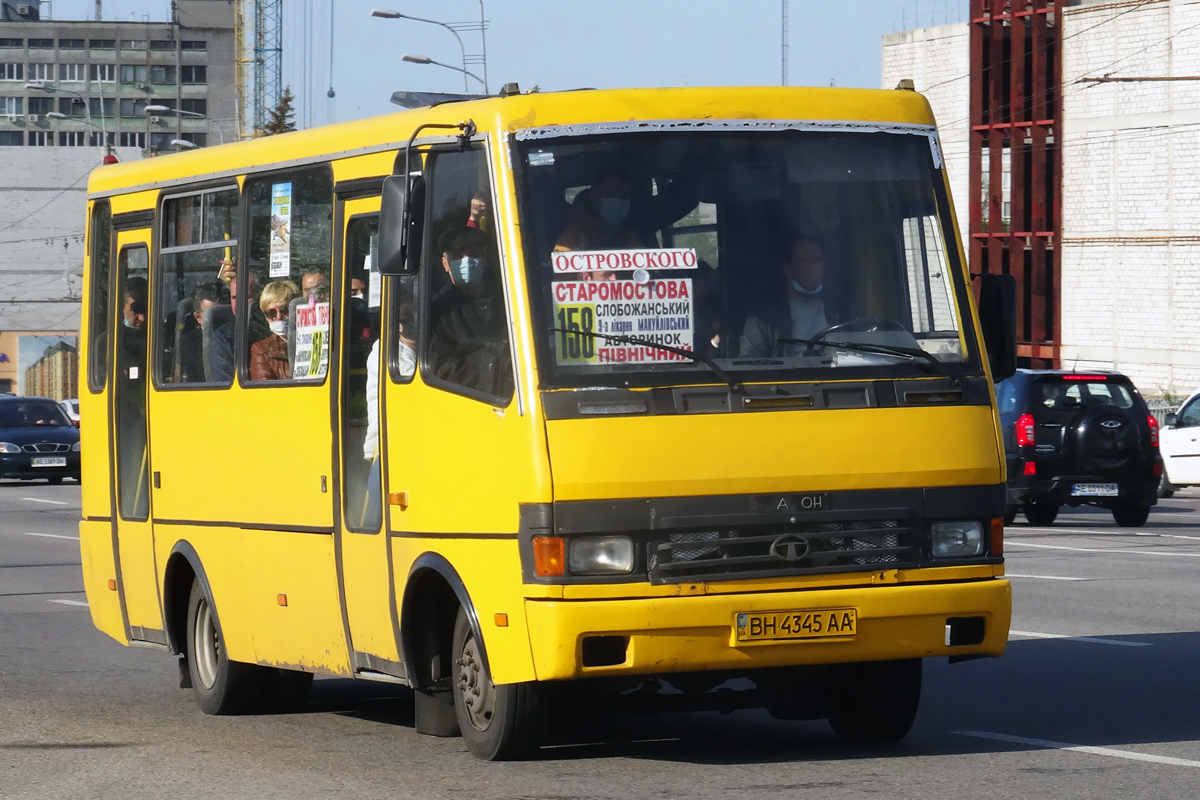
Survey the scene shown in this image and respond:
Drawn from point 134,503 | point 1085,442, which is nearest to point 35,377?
point 1085,442

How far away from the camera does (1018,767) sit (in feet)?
25.7

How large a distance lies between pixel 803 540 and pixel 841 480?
265 millimetres

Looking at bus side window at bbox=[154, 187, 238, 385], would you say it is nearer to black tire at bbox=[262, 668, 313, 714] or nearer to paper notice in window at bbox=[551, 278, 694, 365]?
black tire at bbox=[262, 668, 313, 714]

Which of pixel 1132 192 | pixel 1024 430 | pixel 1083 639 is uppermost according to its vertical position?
pixel 1132 192

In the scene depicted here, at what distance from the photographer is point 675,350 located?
7715 mm

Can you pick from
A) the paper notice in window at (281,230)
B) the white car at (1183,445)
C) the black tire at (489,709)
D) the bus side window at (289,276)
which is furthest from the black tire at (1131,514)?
the black tire at (489,709)

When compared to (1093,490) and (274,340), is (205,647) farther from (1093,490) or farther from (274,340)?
(1093,490)

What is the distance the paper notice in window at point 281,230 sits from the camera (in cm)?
968

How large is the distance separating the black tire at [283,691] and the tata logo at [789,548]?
140 inches

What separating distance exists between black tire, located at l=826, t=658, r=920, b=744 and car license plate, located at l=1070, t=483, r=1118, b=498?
15.7 meters

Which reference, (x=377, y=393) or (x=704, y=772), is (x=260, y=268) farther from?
(x=704, y=772)

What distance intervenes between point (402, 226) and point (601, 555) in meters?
1.49

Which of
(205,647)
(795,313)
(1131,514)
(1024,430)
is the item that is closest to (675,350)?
(795,313)

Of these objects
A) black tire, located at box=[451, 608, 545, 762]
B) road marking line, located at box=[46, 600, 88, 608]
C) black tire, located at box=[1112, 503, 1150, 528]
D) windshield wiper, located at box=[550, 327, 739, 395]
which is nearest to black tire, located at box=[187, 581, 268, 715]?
black tire, located at box=[451, 608, 545, 762]
